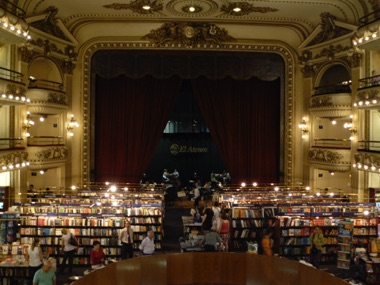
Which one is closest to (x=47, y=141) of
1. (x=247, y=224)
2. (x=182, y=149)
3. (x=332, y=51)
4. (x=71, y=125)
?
(x=71, y=125)

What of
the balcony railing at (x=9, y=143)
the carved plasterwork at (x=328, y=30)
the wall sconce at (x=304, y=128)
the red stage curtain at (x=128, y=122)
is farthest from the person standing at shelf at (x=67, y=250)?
the carved plasterwork at (x=328, y=30)

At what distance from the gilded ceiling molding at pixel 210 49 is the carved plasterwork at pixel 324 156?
1.37 m

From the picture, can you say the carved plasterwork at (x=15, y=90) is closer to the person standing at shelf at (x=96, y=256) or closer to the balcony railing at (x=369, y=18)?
the person standing at shelf at (x=96, y=256)

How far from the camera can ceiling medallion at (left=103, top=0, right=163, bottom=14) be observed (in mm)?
14734

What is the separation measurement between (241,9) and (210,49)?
2.41 meters

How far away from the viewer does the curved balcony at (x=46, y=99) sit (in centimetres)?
1414

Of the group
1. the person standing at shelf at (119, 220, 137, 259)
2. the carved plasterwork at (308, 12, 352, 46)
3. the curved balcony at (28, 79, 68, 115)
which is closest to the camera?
the person standing at shelf at (119, 220, 137, 259)

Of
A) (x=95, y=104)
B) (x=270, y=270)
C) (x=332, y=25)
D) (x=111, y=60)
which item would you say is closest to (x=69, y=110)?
(x=95, y=104)

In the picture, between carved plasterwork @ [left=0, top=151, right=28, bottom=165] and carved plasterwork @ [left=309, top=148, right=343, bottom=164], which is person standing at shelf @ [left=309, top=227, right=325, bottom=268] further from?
carved plasterwork @ [left=0, top=151, right=28, bottom=165]

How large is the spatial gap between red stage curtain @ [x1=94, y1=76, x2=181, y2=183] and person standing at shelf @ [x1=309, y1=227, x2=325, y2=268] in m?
9.40

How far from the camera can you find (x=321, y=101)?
15477mm

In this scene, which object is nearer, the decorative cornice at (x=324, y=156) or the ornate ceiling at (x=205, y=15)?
the ornate ceiling at (x=205, y=15)

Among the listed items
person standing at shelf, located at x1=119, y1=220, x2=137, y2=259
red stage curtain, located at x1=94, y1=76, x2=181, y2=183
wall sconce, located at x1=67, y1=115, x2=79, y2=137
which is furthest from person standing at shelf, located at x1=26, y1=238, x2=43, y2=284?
red stage curtain, located at x1=94, y1=76, x2=181, y2=183

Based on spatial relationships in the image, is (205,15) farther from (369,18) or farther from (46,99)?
(46,99)
